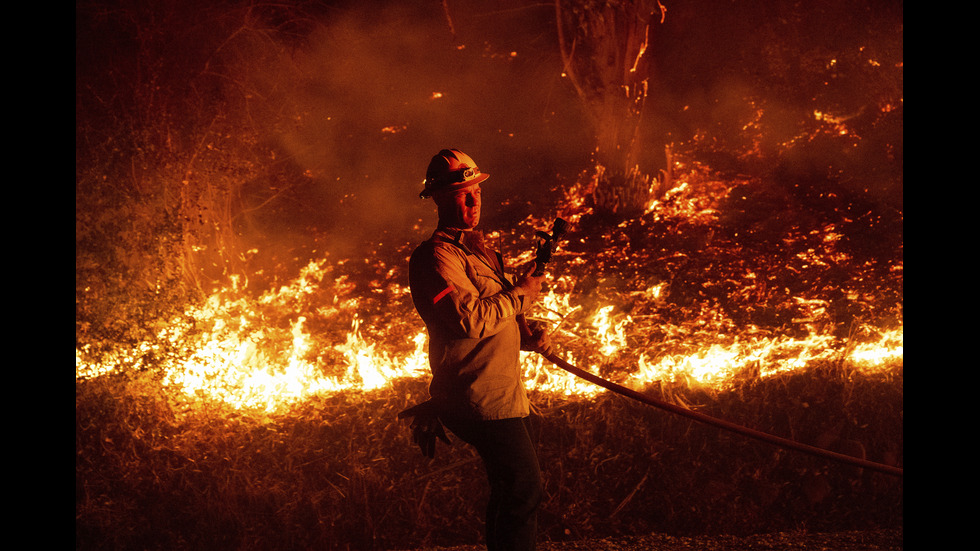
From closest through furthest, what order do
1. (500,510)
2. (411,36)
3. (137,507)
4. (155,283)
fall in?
(500,510) → (137,507) → (155,283) → (411,36)

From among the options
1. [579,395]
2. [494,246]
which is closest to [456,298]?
[579,395]

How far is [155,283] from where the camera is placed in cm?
569

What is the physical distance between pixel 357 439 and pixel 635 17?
4610 millimetres

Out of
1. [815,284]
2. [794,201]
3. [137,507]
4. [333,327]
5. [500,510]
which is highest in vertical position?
[794,201]

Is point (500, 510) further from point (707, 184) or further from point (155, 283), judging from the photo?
point (707, 184)

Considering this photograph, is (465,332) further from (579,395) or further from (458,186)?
(579,395)

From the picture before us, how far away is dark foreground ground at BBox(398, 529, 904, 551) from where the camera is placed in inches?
160

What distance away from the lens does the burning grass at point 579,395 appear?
180 inches

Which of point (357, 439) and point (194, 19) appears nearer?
point (357, 439)

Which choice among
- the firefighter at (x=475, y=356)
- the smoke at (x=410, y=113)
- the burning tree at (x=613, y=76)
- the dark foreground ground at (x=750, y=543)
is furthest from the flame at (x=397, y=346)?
the firefighter at (x=475, y=356)

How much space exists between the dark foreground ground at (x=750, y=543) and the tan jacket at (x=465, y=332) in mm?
1736

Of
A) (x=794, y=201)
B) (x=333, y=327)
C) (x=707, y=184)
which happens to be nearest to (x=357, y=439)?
(x=333, y=327)

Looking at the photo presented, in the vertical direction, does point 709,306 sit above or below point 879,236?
below

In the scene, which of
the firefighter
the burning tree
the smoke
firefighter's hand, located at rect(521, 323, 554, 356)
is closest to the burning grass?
the burning tree
